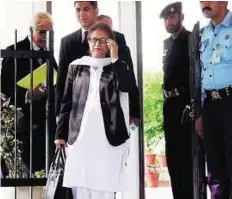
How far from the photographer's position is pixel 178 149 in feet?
11.0

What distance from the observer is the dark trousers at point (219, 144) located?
2.94 meters

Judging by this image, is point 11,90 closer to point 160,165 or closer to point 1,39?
point 1,39

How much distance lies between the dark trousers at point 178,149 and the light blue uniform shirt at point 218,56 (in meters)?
0.30

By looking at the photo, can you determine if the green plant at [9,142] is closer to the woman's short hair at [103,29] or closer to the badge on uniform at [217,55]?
the woman's short hair at [103,29]

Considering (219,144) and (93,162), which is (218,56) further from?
(93,162)

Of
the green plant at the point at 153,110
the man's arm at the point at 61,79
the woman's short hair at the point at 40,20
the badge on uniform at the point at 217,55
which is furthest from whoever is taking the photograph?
the green plant at the point at 153,110

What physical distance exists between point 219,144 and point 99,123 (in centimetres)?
80

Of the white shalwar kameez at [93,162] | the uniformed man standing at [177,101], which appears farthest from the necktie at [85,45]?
the uniformed man standing at [177,101]

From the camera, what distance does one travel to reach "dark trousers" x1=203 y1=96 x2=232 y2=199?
294 centimetres

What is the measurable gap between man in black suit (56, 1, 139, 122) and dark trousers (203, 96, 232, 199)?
2.05ft

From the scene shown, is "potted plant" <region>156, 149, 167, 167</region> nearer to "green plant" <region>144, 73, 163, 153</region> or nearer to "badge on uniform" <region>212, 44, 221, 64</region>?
"green plant" <region>144, 73, 163, 153</region>

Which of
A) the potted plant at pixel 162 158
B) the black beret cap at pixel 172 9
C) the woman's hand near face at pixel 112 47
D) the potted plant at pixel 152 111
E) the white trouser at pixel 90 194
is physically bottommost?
the white trouser at pixel 90 194

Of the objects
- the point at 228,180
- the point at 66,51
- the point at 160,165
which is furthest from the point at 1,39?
the point at 228,180

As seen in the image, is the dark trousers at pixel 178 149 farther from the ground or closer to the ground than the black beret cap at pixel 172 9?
closer to the ground
